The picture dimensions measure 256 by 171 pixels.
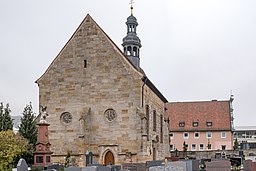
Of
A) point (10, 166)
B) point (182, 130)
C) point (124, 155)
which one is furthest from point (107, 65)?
point (182, 130)

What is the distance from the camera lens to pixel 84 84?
118ft

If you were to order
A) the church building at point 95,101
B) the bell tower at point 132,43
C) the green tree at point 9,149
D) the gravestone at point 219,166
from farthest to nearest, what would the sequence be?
the bell tower at point 132,43 < the church building at point 95,101 < the green tree at point 9,149 < the gravestone at point 219,166

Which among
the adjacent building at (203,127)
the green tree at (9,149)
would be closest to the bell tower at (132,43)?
the green tree at (9,149)

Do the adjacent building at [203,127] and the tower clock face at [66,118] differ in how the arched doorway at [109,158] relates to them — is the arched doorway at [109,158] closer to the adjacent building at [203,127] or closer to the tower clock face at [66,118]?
the tower clock face at [66,118]

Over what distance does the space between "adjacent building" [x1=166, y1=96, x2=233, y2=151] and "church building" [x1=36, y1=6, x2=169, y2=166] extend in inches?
1268

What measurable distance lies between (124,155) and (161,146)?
45.3 feet

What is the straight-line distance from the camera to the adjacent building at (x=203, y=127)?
67.2m

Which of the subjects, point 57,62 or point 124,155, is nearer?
point 124,155

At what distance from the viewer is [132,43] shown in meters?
47.1

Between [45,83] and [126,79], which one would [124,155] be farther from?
[45,83]

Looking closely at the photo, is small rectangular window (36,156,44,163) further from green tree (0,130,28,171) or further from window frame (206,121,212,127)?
window frame (206,121,212,127)

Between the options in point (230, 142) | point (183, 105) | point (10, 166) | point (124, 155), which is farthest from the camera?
point (183, 105)

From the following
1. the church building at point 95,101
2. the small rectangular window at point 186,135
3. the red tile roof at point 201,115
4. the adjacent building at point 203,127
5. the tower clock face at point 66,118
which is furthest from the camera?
the small rectangular window at point 186,135

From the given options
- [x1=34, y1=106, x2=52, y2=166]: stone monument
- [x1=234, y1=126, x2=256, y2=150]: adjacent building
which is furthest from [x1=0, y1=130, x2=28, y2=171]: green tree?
[x1=234, y1=126, x2=256, y2=150]: adjacent building
